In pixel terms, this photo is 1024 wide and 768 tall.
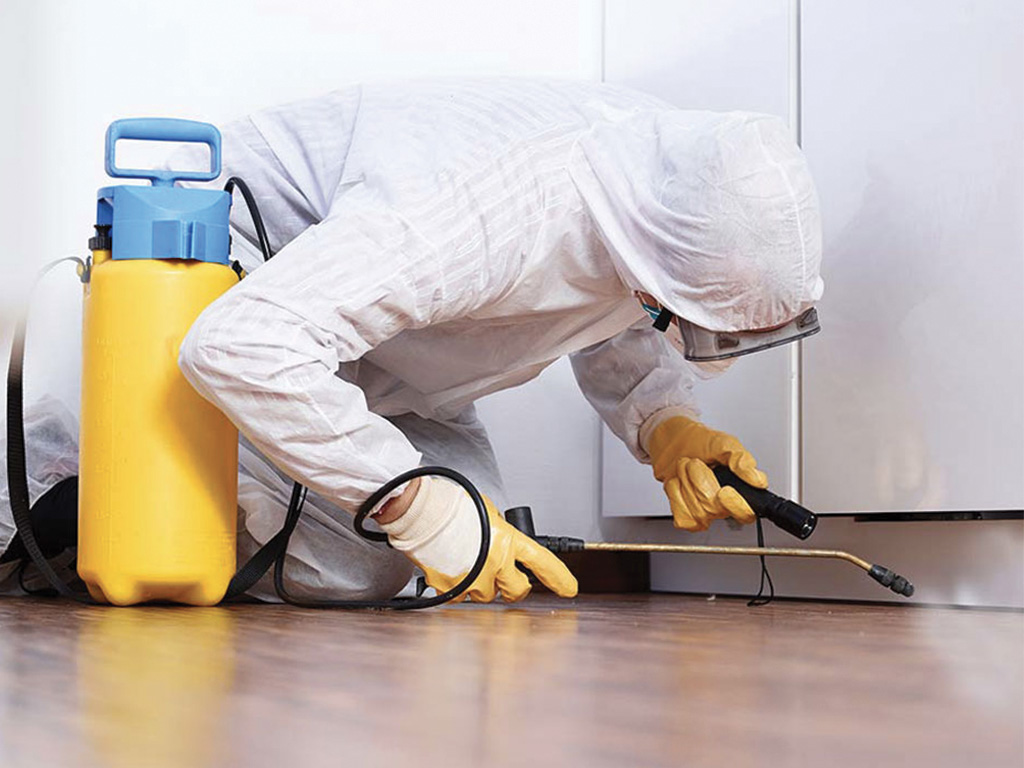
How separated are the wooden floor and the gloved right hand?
159 mm

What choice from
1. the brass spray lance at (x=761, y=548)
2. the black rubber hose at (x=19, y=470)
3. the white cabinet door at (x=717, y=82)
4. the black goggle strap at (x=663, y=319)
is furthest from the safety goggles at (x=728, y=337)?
the black rubber hose at (x=19, y=470)

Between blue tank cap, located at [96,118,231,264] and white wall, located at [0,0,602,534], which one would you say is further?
white wall, located at [0,0,602,534]

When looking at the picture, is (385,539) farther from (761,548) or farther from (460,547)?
(761,548)

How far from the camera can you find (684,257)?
1196 millimetres

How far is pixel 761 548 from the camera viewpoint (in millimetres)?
1439

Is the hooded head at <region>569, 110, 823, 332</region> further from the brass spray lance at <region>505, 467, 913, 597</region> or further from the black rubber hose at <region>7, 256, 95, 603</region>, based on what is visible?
the black rubber hose at <region>7, 256, 95, 603</region>

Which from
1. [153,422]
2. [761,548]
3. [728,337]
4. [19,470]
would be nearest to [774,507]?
[761,548]

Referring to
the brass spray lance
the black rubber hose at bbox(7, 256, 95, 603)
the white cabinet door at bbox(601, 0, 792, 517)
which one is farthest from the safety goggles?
the black rubber hose at bbox(7, 256, 95, 603)

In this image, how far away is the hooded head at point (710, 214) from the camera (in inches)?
46.0

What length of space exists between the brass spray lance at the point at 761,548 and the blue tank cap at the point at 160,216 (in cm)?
39

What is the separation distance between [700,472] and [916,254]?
337 mm

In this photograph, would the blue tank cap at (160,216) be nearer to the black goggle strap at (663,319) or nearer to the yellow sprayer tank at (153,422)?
the yellow sprayer tank at (153,422)

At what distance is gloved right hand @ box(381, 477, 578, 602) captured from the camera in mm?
1200

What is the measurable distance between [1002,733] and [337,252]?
2.55ft
